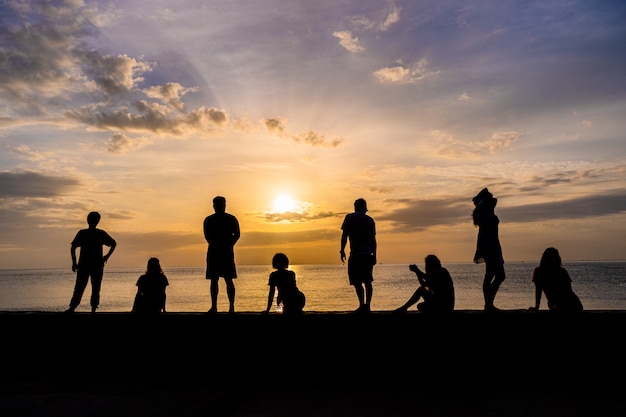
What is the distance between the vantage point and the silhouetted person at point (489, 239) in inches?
336

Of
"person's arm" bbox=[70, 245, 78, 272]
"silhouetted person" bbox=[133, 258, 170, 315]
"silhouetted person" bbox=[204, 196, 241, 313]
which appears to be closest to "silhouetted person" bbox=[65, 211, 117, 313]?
"person's arm" bbox=[70, 245, 78, 272]

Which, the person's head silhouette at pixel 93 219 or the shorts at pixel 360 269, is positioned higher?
the person's head silhouette at pixel 93 219

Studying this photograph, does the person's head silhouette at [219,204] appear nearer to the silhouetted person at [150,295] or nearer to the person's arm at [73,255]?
the silhouetted person at [150,295]

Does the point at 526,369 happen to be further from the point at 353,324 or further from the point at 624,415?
the point at 353,324

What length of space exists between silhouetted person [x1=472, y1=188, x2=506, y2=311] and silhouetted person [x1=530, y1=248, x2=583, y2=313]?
0.69m

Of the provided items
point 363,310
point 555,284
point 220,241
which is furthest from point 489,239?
point 220,241

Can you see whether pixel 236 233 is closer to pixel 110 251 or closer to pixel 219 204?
pixel 219 204

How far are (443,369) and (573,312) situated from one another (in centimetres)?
220

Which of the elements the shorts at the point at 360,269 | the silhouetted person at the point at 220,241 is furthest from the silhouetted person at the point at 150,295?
the shorts at the point at 360,269

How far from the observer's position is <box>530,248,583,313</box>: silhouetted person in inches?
306

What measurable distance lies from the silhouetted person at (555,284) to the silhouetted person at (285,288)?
409 cm

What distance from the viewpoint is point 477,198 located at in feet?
28.9

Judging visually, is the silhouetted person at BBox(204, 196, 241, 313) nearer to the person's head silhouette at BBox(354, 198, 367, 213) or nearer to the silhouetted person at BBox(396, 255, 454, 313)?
the person's head silhouette at BBox(354, 198, 367, 213)

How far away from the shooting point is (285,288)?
8.71 meters
